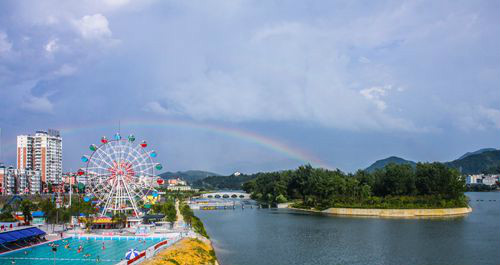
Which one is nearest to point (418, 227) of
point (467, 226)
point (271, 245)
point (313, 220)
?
point (467, 226)

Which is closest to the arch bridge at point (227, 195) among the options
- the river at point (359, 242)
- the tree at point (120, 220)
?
the river at point (359, 242)

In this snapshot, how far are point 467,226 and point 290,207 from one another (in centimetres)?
5127

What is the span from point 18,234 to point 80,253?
6985 millimetres

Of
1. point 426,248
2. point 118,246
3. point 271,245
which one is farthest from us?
point 271,245

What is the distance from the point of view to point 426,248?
156 ft

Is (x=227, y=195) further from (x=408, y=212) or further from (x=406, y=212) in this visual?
(x=408, y=212)

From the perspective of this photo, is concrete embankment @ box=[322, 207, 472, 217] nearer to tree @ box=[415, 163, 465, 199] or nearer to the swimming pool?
tree @ box=[415, 163, 465, 199]

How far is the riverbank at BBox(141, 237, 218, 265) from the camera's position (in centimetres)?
3066

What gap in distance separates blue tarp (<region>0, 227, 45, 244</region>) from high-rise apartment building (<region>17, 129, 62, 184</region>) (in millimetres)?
98829

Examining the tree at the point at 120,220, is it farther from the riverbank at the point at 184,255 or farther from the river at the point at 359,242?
the riverbank at the point at 184,255

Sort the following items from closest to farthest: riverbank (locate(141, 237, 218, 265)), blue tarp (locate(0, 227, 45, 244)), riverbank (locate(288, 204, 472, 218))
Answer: riverbank (locate(141, 237, 218, 265)), blue tarp (locate(0, 227, 45, 244)), riverbank (locate(288, 204, 472, 218))

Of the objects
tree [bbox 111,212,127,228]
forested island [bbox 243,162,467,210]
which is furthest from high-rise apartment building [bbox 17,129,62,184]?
tree [bbox 111,212,127,228]

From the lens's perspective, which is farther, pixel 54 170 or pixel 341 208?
pixel 54 170

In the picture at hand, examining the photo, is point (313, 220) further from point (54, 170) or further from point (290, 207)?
point (54, 170)
